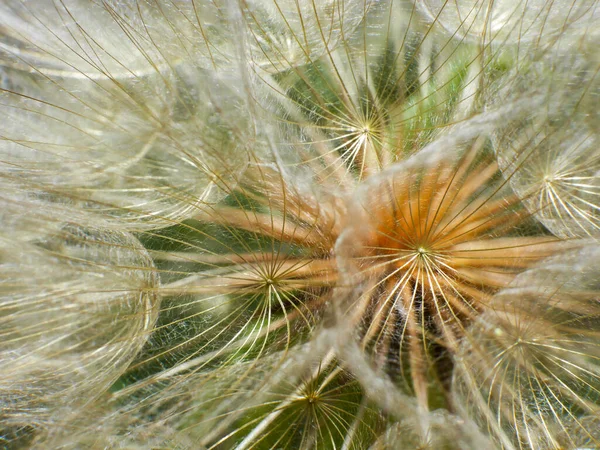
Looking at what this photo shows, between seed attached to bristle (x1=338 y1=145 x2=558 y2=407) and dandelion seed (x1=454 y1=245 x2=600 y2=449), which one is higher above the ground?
seed attached to bristle (x1=338 y1=145 x2=558 y2=407)

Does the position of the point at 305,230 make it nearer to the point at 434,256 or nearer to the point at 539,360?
the point at 434,256

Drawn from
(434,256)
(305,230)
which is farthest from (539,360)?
(305,230)

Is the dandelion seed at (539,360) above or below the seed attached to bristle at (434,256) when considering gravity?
below

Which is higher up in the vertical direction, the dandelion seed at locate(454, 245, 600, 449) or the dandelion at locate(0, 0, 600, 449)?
the dandelion at locate(0, 0, 600, 449)

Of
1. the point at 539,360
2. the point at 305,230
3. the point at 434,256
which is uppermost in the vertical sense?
the point at 305,230

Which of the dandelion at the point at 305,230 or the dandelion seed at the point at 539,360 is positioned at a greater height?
the dandelion at the point at 305,230

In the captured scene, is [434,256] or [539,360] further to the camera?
[434,256]

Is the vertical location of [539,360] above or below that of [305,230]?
below

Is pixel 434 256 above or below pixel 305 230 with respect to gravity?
below
